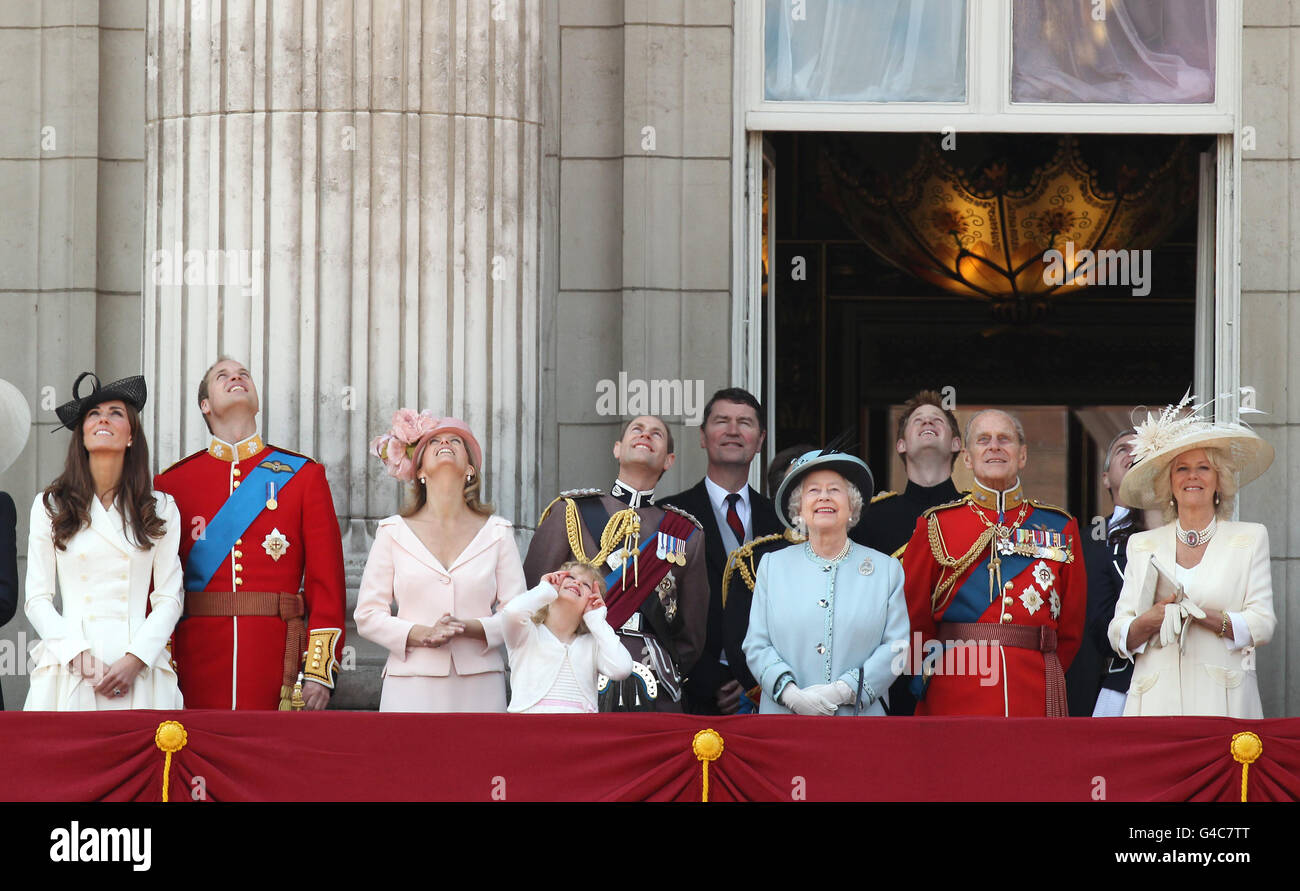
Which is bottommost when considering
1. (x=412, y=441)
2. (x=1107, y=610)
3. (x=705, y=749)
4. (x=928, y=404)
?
(x=705, y=749)

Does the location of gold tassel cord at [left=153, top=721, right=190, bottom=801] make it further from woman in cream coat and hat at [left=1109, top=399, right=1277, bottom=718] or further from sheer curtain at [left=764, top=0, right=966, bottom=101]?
sheer curtain at [left=764, top=0, right=966, bottom=101]

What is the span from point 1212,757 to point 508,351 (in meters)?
3.72

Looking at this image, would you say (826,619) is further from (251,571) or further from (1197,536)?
(251,571)

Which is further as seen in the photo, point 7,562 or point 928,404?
point 928,404

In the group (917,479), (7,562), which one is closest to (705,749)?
(917,479)

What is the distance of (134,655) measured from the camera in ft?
24.0

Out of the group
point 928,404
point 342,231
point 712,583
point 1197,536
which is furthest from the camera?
point 342,231

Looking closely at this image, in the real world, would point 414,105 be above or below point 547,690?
above

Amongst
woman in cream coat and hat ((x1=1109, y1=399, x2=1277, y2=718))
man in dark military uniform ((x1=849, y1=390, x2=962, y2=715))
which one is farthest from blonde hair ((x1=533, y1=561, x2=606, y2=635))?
woman in cream coat and hat ((x1=1109, y1=399, x2=1277, y2=718))

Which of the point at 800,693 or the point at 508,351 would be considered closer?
the point at 800,693

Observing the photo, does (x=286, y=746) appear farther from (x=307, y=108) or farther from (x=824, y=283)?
(x=824, y=283)

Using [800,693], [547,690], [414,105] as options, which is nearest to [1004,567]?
[800,693]

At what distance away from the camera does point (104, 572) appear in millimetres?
7441

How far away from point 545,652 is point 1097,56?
4.42m
